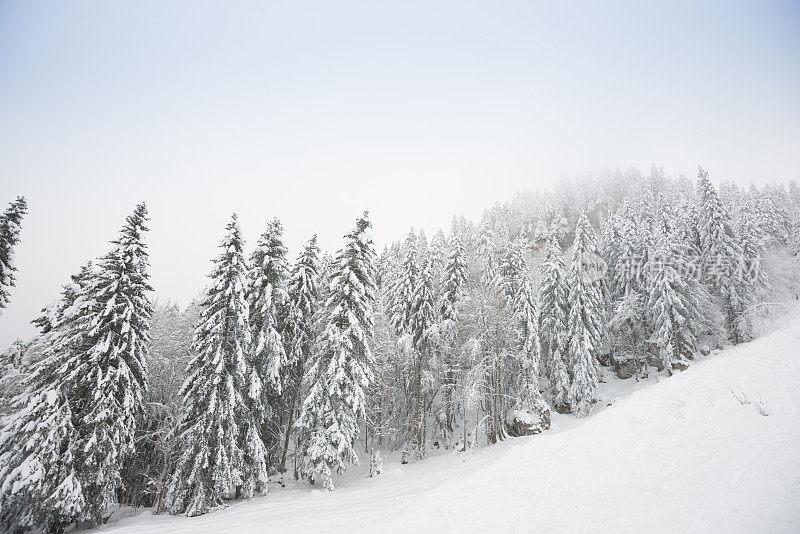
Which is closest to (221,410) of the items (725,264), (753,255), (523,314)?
(523,314)

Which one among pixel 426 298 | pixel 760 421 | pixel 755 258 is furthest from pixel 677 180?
pixel 760 421

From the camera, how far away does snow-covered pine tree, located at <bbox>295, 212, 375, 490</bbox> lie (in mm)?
19594

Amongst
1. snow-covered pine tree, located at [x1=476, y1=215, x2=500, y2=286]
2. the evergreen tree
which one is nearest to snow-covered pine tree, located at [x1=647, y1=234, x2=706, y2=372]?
snow-covered pine tree, located at [x1=476, y1=215, x2=500, y2=286]

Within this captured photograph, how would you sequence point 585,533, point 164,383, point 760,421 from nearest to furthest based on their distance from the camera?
point 585,533, point 760,421, point 164,383

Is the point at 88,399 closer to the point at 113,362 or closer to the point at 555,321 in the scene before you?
the point at 113,362

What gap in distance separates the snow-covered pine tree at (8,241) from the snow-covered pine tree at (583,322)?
131ft

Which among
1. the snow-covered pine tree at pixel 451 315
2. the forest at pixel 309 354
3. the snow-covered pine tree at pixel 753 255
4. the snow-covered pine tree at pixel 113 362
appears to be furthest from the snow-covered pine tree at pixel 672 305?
the snow-covered pine tree at pixel 113 362

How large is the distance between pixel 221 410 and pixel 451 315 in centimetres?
1830

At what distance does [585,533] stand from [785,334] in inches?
534

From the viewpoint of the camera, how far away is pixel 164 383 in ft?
93.6

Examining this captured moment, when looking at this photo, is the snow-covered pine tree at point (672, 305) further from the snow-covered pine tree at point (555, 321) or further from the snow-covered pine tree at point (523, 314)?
the snow-covered pine tree at point (523, 314)

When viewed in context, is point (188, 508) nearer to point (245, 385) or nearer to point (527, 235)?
point (245, 385)

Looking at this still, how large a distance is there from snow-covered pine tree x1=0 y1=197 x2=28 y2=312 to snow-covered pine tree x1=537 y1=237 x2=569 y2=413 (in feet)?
124

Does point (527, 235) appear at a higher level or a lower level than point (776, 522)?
higher
